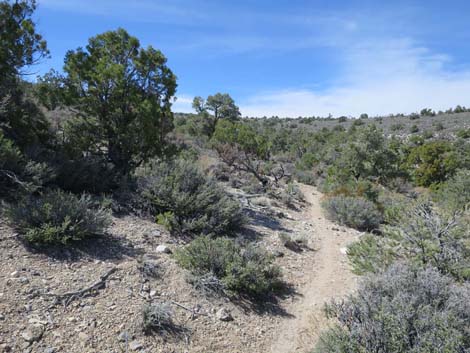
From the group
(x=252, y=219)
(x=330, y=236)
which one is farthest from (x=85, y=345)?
(x=330, y=236)

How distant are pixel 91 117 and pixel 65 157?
1496 millimetres

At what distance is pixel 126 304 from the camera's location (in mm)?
4195

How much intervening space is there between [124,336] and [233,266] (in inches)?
74.4

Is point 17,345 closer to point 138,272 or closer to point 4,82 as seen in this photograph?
point 138,272

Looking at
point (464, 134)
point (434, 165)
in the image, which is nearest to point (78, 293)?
point (434, 165)

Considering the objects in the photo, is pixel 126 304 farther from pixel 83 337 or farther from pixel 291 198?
pixel 291 198

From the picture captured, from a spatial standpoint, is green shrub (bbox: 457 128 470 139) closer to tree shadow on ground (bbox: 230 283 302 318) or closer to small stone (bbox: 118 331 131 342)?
tree shadow on ground (bbox: 230 283 302 318)

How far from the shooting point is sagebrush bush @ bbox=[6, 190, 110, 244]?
477cm

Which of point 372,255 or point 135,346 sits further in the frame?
point 372,255

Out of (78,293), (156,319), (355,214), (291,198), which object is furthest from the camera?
(291,198)

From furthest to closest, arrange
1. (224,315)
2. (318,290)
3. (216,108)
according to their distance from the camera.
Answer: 1. (216,108)
2. (318,290)
3. (224,315)

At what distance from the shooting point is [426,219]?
5078 mm

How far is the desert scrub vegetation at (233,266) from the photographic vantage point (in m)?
5.02

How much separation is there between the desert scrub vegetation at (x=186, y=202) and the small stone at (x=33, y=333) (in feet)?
10.7
